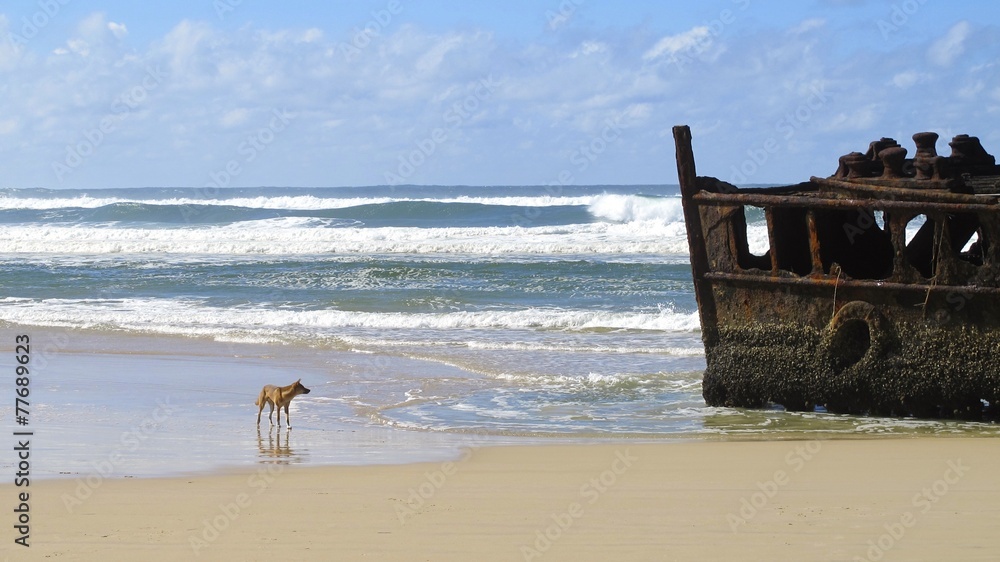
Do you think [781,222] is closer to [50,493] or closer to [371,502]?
[371,502]

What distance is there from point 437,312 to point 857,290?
9.37 m

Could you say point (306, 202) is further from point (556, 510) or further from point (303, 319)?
point (556, 510)

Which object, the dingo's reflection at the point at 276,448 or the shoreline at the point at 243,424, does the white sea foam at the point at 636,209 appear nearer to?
the shoreline at the point at 243,424

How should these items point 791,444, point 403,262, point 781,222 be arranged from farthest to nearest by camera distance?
1. point 403,262
2. point 781,222
3. point 791,444

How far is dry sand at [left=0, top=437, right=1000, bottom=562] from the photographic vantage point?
447cm

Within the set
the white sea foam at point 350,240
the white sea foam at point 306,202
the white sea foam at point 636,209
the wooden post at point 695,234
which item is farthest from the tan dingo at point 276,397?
the white sea foam at point 306,202

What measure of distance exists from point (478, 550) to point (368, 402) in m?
4.76

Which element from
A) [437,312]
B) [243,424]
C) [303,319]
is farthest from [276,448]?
[437,312]

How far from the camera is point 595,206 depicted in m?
44.4

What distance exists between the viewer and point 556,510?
5.18m

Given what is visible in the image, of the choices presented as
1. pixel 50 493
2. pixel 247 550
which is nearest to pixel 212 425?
pixel 50 493

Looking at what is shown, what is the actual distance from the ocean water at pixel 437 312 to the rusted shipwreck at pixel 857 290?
0.27m

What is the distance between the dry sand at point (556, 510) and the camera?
4.47m

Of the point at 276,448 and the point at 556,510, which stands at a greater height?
the point at 276,448
